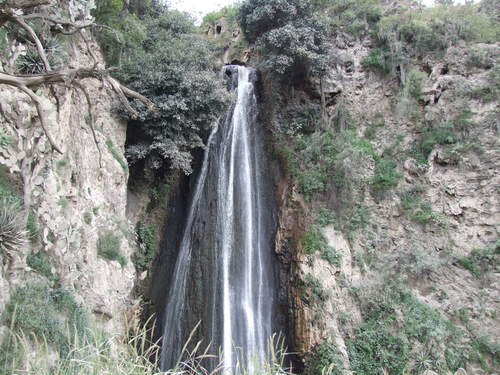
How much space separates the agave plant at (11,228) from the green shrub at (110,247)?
3260 millimetres

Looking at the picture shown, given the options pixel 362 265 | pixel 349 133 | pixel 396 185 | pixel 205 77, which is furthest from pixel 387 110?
pixel 205 77

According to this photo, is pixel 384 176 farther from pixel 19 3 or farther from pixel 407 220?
pixel 19 3

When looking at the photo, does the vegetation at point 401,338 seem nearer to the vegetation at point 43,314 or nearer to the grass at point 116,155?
the vegetation at point 43,314

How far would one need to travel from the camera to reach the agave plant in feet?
16.1

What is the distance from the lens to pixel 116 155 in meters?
10.1

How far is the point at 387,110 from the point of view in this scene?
14211 millimetres

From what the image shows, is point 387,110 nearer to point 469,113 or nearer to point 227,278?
point 469,113

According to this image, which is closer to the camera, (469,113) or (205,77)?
(205,77)

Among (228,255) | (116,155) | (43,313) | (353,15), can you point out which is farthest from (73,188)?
(353,15)

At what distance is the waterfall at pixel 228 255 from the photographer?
10109 mm

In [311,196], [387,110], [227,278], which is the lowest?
[227,278]

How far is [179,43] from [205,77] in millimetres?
2564

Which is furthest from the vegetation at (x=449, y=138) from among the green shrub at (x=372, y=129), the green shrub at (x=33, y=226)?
the green shrub at (x=33, y=226)

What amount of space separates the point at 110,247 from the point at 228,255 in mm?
4044
